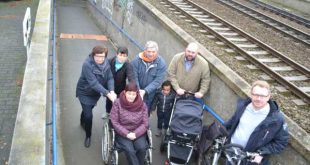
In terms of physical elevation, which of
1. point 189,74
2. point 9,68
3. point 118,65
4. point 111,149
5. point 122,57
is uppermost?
point 122,57

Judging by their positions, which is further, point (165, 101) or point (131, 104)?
point (165, 101)

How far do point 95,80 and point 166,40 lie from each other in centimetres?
388

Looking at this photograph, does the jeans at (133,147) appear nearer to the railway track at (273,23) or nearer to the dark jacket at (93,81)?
the dark jacket at (93,81)

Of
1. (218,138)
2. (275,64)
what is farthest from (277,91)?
(218,138)

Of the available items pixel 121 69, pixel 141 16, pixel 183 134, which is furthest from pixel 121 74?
pixel 141 16

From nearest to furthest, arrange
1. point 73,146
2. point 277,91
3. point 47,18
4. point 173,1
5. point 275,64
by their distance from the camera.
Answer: point 73,146
point 277,91
point 275,64
point 47,18
point 173,1

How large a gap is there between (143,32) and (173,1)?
3786mm

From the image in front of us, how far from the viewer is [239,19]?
12711 mm

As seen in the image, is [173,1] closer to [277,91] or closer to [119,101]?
[277,91]

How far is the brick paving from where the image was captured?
265 inches

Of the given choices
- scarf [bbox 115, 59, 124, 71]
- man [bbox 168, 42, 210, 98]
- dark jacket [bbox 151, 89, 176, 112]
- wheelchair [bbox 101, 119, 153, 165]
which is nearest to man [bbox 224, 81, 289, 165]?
wheelchair [bbox 101, 119, 153, 165]

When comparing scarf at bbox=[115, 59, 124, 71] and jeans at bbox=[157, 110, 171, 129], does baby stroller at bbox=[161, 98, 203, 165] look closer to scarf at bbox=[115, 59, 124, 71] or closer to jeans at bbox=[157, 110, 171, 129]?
jeans at bbox=[157, 110, 171, 129]

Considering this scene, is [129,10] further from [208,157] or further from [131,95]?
[208,157]

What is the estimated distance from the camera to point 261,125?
13.5 ft
